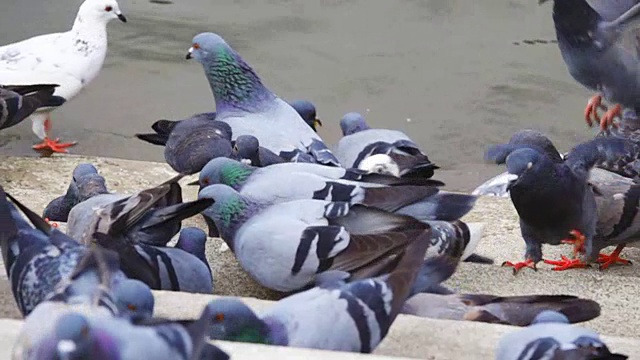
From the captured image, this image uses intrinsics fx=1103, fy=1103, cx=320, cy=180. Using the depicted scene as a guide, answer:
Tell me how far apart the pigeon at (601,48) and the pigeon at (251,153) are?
1.55m

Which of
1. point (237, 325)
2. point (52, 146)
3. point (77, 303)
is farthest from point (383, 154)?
point (77, 303)

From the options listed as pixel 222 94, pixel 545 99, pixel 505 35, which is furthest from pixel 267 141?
pixel 505 35

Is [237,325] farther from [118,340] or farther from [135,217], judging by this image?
[135,217]

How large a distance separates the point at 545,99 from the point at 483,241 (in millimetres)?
3396

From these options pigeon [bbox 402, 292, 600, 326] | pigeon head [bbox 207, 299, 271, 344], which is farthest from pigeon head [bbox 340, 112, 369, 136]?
pigeon head [bbox 207, 299, 271, 344]

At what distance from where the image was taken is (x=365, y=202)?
429cm

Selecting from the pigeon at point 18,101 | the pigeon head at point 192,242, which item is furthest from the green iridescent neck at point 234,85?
the pigeon head at point 192,242

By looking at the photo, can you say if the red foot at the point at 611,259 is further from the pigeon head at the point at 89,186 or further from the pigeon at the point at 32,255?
the pigeon at the point at 32,255

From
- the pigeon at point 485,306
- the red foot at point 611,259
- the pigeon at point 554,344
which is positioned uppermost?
the pigeon at point 554,344

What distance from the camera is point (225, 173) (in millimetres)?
4613

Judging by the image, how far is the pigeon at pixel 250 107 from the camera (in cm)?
563

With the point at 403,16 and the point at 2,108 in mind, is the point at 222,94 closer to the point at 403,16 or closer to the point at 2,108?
the point at 2,108

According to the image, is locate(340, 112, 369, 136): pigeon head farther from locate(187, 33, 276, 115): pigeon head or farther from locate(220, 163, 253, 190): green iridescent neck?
locate(220, 163, 253, 190): green iridescent neck

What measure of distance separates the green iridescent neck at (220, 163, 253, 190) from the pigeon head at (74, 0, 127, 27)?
10.2 feet
